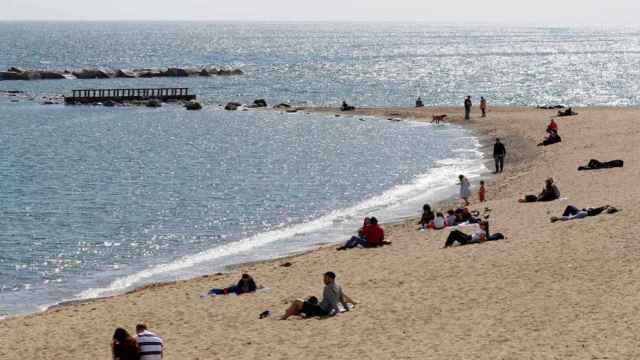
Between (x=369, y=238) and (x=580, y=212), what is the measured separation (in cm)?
577

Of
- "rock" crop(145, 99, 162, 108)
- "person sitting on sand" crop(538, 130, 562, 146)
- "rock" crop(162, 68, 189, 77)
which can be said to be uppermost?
"person sitting on sand" crop(538, 130, 562, 146)

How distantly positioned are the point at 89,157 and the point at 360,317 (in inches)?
1677

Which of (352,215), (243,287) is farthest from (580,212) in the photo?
(352,215)

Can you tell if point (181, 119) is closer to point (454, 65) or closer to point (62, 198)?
point (62, 198)

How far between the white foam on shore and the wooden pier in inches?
1953

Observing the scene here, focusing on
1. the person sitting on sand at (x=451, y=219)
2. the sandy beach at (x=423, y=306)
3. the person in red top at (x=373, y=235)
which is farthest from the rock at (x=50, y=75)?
the person in red top at (x=373, y=235)

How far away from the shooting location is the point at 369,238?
29.2 metres

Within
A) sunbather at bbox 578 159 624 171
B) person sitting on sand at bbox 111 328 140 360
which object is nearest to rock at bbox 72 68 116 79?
sunbather at bbox 578 159 624 171

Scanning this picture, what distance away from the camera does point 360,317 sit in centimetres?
2092

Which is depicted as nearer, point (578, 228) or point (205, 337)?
point (205, 337)

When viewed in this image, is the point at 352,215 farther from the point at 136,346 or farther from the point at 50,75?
the point at 50,75

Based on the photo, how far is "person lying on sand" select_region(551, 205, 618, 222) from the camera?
94.5 ft

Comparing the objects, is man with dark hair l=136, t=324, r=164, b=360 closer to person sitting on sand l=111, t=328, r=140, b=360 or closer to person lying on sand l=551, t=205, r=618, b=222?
person sitting on sand l=111, t=328, r=140, b=360

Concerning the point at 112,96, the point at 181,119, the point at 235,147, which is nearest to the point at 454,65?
the point at 112,96
